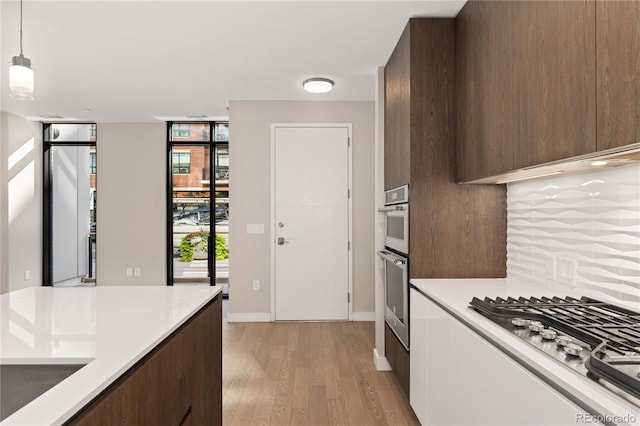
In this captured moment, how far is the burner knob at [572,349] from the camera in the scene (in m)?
1.03

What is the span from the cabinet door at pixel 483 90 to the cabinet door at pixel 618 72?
592mm

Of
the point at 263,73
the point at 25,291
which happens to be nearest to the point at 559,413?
the point at 25,291

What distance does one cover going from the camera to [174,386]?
1327mm

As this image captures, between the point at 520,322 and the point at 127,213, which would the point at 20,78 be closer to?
the point at 520,322

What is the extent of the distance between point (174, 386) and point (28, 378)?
45 centimetres

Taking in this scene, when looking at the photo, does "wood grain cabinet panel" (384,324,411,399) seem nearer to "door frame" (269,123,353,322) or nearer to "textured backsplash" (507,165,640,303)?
"textured backsplash" (507,165,640,303)

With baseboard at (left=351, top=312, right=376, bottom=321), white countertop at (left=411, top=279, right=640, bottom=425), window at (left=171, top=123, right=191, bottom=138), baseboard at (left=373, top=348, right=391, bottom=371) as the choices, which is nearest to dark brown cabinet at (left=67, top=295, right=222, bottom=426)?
white countertop at (left=411, top=279, right=640, bottom=425)

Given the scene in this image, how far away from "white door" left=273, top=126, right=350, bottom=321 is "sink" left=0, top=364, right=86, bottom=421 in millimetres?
3671

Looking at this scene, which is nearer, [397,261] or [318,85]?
[397,261]

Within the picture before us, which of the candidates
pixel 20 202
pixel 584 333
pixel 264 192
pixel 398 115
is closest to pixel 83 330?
pixel 584 333

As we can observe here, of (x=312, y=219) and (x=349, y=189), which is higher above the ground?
(x=349, y=189)

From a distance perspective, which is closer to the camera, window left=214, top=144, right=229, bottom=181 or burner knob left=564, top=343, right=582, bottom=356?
burner knob left=564, top=343, right=582, bottom=356

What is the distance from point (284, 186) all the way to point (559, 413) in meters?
3.95

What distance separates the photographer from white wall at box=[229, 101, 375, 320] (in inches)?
183
